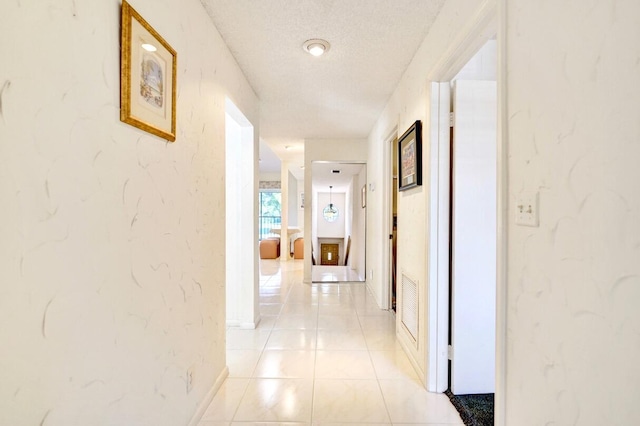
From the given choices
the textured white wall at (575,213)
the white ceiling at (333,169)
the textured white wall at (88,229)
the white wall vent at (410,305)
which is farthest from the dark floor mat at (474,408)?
the white ceiling at (333,169)

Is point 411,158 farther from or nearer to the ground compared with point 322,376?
farther from the ground

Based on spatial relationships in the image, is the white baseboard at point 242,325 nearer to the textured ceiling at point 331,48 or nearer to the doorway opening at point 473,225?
the doorway opening at point 473,225

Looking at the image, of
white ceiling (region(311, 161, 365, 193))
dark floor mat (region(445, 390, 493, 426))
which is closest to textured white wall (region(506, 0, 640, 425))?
dark floor mat (region(445, 390, 493, 426))

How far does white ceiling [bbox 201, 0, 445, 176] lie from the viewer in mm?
1793

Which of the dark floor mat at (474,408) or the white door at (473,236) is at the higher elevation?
the white door at (473,236)

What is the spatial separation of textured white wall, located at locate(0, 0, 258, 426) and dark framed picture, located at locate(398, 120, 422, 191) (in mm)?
1477

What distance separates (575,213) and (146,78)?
1.48m

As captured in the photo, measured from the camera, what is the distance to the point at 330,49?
7.37 ft

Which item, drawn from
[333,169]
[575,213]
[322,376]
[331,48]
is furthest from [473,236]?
[333,169]

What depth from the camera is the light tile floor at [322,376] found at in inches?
69.0

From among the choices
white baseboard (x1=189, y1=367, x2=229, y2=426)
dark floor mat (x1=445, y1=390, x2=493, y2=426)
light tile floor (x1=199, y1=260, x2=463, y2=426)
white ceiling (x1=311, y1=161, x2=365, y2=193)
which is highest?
white ceiling (x1=311, y1=161, x2=365, y2=193)

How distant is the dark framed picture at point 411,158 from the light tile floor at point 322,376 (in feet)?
4.57

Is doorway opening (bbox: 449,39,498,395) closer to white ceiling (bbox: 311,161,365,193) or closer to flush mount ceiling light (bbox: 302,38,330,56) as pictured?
flush mount ceiling light (bbox: 302,38,330,56)

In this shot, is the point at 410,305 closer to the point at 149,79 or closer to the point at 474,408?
the point at 474,408
